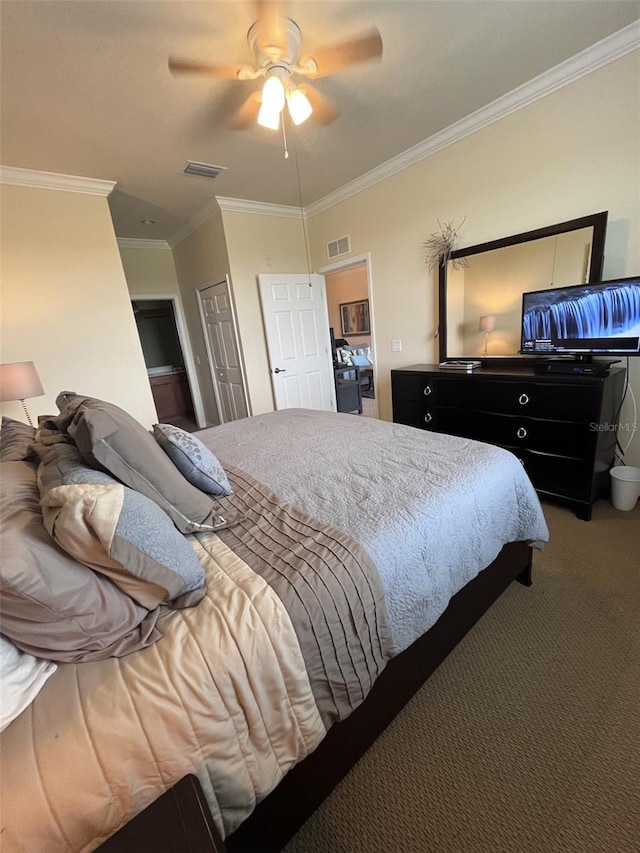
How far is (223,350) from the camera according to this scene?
461cm

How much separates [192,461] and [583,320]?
8.48 ft

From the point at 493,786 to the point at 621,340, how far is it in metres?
2.39

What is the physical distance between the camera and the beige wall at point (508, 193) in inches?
85.7

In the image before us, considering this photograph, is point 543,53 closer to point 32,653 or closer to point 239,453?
point 239,453

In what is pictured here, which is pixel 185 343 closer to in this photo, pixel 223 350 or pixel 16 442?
pixel 223 350

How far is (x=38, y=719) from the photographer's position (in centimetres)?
65

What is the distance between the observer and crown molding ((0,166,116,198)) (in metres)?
2.80

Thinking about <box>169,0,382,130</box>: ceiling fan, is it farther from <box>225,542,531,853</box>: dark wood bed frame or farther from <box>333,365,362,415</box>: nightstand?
<box>333,365,362,415</box>: nightstand

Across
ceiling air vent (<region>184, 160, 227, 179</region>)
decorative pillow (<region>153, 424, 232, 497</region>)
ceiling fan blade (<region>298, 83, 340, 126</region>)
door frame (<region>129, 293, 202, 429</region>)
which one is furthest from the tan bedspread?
door frame (<region>129, 293, 202, 429</region>)

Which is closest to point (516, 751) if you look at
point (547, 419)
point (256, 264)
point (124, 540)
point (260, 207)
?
point (124, 540)

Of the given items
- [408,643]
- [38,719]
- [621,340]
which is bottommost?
[408,643]

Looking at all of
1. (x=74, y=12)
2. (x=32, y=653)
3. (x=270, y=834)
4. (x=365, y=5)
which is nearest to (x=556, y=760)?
(x=270, y=834)

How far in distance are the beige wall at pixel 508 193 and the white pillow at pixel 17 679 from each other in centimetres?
323

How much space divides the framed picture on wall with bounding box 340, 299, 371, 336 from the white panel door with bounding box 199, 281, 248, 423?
3.49m
